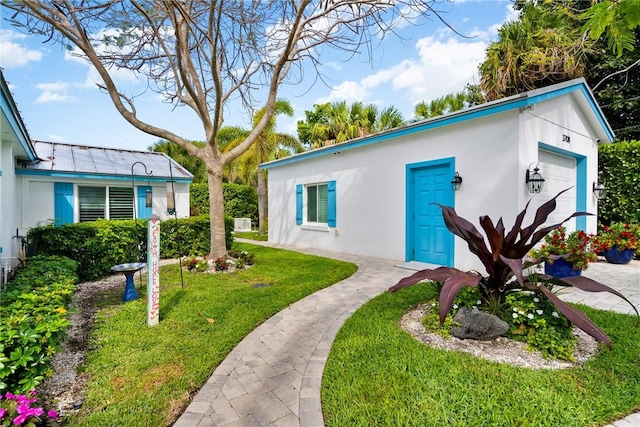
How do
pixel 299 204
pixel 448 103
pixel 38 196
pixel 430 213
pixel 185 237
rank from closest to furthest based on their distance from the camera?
pixel 430 213 → pixel 185 237 → pixel 38 196 → pixel 299 204 → pixel 448 103

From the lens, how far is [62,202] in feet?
29.7

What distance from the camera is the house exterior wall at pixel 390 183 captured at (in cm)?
546

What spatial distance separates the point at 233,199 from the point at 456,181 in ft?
45.8

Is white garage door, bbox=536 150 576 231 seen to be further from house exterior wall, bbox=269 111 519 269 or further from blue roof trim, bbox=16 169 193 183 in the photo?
blue roof trim, bbox=16 169 193 183

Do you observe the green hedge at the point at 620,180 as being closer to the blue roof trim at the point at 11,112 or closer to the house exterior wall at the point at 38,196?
the blue roof trim at the point at 11,112

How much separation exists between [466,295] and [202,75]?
7.15 meters

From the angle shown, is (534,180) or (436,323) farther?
(534,180)

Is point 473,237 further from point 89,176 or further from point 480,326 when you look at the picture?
point 89,176

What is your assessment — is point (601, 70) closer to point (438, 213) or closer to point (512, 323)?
point (438, 213)

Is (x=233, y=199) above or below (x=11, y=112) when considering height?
below

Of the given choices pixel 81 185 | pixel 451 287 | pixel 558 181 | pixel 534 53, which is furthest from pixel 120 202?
pixel 534 53

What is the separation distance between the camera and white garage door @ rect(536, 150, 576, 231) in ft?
20.6

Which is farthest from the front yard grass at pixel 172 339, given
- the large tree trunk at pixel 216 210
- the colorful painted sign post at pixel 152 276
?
the large tree trunk at pixel 216 210

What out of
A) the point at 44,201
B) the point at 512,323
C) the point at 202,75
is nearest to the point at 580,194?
the point at 512,323
